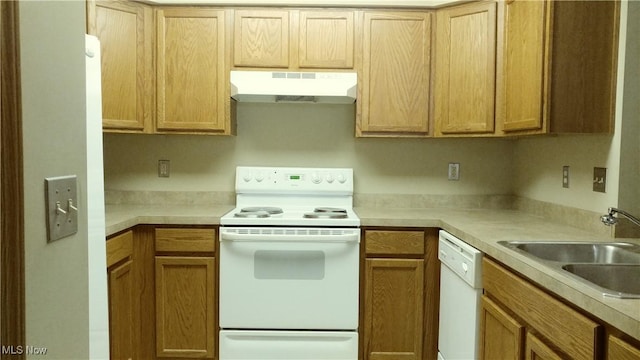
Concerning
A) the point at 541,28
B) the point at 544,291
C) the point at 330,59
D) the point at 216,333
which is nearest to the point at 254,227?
the point at 216,333

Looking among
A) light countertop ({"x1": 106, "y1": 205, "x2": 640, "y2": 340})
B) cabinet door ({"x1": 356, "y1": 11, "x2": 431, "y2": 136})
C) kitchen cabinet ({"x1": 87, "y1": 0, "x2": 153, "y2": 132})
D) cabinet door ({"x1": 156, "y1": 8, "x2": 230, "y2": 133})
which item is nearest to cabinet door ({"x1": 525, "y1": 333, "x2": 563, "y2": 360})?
light countertop ({"x1": 106, "y1": 205, "x2": 640, "y2": 340})

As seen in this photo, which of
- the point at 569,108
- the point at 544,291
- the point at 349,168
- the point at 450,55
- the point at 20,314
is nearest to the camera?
the point at 20,314

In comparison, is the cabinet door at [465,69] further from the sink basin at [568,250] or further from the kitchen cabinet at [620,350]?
the kitchen cabinet at [620,350]

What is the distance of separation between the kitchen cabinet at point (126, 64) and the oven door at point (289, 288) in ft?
2.84

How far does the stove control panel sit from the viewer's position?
2.93 m

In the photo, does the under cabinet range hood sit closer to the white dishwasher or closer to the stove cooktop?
the stove cooktop

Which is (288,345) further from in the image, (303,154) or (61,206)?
(61,206)

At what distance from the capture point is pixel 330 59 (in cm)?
268

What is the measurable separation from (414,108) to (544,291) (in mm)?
1534

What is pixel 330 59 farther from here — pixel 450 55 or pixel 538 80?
pixel 538 80

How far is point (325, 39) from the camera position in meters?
2.68

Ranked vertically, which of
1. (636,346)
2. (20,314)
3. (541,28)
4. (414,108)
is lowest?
(636,346)

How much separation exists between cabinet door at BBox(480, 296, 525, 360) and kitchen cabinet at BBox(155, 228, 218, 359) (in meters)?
1.36

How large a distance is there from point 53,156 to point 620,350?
1.19m
